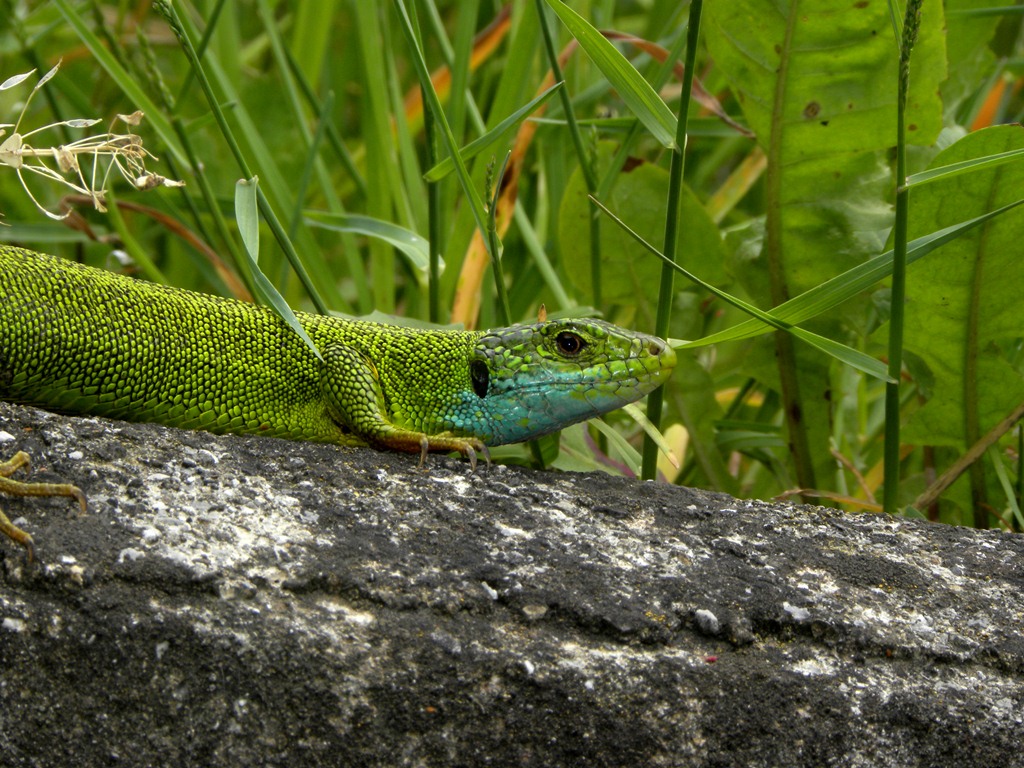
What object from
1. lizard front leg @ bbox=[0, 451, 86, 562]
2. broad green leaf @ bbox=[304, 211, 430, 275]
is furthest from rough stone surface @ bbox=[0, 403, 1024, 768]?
broad green leaf @ bbox=[304, 211, 430, 275]

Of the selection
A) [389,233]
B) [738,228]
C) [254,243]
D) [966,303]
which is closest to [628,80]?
[254,243]

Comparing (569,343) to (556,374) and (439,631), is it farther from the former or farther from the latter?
(439,631)

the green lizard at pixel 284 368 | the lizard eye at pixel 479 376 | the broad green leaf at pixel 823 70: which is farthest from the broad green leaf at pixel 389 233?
the broad green leaf at pixel 823 70

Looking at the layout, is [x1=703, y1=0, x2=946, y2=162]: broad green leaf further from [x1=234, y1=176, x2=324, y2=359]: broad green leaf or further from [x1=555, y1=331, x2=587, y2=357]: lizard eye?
[x1=234, y1=176, x2=324, y2=359]: broad green leaf

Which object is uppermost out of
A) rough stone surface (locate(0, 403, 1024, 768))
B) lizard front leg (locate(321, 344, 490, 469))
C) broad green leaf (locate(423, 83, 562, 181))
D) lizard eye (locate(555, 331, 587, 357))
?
broad green leaf (locate(423, 83, 562, 181))

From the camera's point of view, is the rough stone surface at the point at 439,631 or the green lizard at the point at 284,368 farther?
the green lizard at the point at 284,368

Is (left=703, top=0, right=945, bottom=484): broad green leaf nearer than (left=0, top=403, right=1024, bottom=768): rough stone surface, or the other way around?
(left=0, top=403, right=1024, bottom=768): rough stone surface

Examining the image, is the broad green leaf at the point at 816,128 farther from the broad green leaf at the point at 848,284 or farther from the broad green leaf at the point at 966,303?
the broad green leaf at the point at 848,284

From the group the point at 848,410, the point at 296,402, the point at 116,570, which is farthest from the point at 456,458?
the point at 848,410
